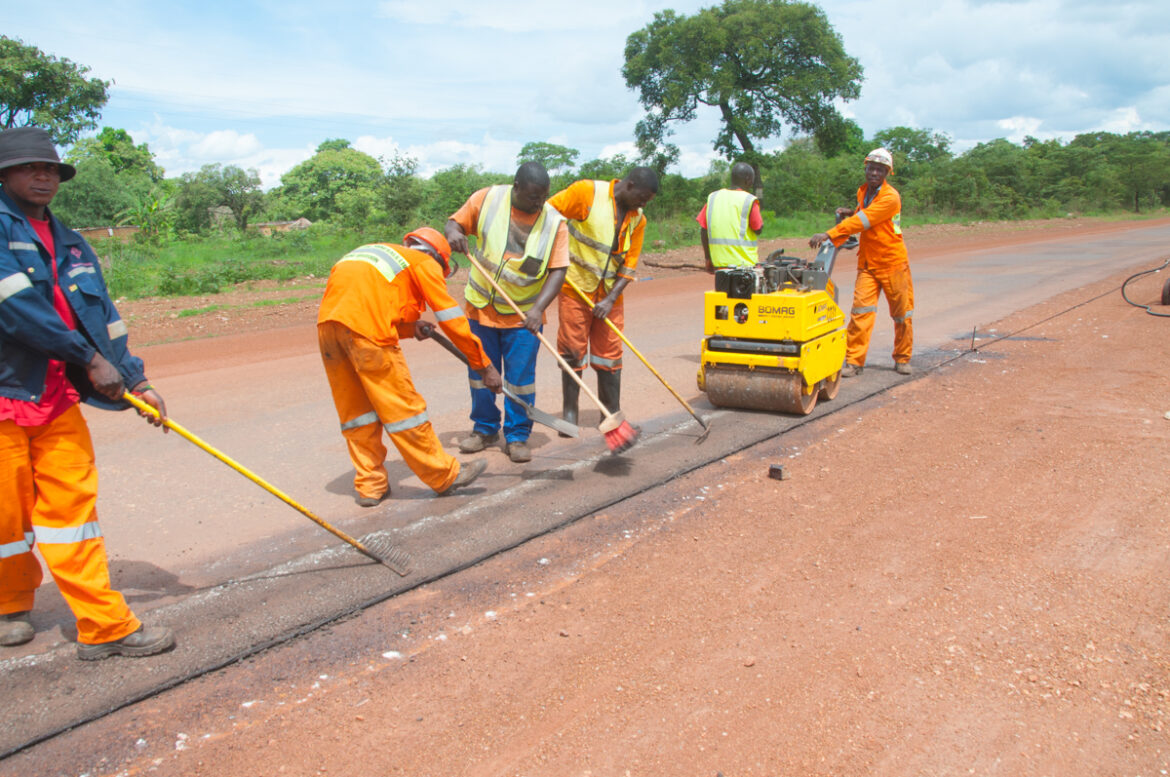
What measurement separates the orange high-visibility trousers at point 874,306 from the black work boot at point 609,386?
8.48 feet

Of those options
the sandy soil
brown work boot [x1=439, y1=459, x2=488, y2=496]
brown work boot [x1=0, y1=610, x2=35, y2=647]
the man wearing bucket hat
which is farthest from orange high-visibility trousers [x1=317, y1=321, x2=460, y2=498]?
the sandy soil

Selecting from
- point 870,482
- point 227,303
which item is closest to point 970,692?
point 870,482

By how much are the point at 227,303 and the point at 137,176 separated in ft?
85.5

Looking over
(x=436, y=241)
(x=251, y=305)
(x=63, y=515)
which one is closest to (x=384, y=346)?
(x=436, y=241)

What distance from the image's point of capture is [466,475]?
461 cm

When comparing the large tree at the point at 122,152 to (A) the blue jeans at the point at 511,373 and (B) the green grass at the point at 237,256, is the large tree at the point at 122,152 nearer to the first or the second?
(B) the green grass at the point at 237,256

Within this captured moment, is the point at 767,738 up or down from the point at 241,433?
down

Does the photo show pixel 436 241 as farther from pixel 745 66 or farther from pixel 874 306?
pixel 745 66

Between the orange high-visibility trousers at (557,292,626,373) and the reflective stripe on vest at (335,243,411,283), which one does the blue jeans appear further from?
the reflective stripe on vest at (335,243,411,283)

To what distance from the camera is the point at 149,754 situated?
97.7 inches

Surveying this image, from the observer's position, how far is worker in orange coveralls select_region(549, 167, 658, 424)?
17.8 feet

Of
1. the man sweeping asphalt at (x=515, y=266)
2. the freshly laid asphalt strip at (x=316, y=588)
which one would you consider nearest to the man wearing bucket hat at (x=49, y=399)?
the freshly laid asphalt strip at (x=316, y=588)

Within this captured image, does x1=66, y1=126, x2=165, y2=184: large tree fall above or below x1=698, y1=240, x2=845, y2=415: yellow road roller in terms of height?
above

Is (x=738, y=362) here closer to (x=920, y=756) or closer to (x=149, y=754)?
(x=920, y=756)
